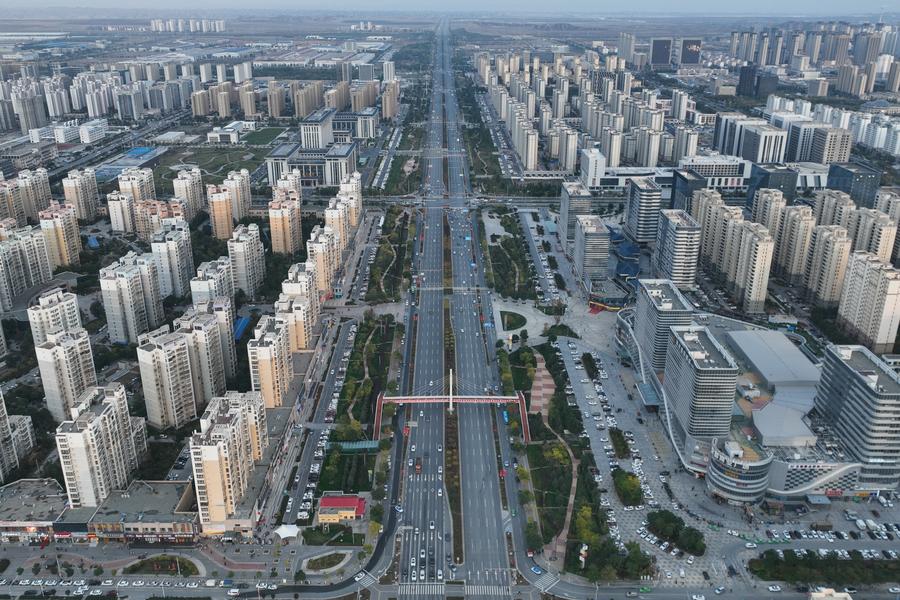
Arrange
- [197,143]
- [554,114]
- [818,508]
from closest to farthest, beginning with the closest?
1. [818,508]
2. [197,143]
3. [554,114]

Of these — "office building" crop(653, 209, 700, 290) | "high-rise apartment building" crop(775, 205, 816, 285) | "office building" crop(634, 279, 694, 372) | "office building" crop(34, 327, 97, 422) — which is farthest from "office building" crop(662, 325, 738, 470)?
"office building" crop(34, 327, 97, 422)

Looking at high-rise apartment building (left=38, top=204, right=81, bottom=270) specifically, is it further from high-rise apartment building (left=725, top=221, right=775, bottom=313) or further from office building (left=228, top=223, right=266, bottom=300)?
high-rise apartment building (left=725, top=221, right=775, bottom=313)

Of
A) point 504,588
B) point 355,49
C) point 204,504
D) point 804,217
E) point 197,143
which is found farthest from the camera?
point 355,49

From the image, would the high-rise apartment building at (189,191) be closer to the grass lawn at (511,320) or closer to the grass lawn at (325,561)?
the grass lawn at (511,320)

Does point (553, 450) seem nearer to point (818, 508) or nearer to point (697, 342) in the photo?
point (697, 342)

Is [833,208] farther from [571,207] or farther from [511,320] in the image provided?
[511,320]

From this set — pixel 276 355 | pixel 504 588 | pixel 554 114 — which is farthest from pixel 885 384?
pixel 554 114
